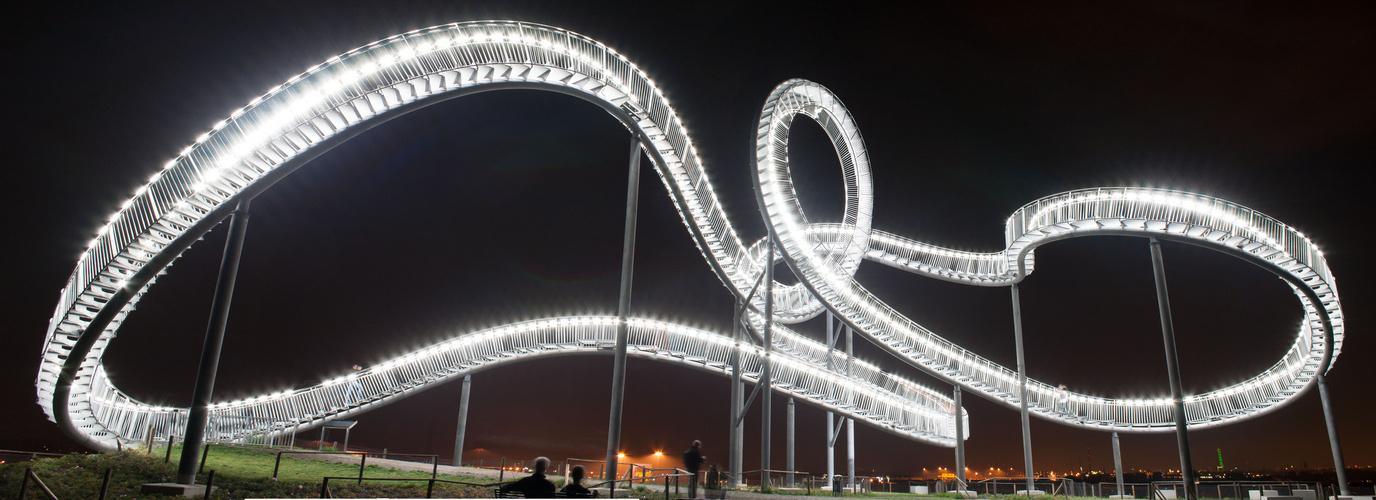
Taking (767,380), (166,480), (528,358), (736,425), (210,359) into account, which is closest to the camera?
(166,480)

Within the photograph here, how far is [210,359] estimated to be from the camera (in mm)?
13500

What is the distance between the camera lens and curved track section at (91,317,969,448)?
86.3 feet

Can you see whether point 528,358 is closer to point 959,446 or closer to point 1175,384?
point 959,446

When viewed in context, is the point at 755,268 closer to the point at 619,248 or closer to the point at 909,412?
the point at 909,412

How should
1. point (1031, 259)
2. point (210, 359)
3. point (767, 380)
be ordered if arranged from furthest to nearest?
point (1031, 259), point (767, 380), point (210, 359)

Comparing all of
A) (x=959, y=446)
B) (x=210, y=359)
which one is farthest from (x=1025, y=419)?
(x=210, y=359)

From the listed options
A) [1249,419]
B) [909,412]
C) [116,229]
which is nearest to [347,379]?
[116,229]

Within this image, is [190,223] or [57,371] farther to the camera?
[57,371]

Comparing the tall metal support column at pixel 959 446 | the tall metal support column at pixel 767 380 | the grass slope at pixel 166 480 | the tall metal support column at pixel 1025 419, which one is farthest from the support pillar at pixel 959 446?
the grass slope at pixel 166 480

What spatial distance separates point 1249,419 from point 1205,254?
15231 mm

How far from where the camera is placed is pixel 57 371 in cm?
1612

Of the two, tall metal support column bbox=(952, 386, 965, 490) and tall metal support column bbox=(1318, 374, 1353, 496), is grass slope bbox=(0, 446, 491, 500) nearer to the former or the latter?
tall metal support column bbox=(952, 386, 965, 490)

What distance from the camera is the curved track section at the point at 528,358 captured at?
2630 cm

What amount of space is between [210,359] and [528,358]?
49.8 feet
